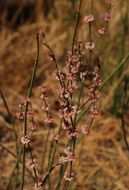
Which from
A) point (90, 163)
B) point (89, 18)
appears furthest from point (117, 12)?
point (89, 18)

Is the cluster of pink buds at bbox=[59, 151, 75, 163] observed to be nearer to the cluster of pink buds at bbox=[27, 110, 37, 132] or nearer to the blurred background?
the cluster of pink buds at bbox=[27, 110, 37, 132]

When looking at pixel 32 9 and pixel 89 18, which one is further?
pixel 32 9

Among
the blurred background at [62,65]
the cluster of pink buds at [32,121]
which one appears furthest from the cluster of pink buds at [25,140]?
the blurred background at [62,65]

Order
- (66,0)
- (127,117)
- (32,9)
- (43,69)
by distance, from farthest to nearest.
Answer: (32,9), (66,0), (43,69), (127,117)

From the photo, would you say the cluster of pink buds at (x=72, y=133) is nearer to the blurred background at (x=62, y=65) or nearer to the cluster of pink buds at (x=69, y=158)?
the cluster of pink buds at (x=69, y=158)

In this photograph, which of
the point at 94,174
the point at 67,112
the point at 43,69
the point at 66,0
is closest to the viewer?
the point at 67,112

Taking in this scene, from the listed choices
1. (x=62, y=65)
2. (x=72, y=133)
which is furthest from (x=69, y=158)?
(x=62, y=65)

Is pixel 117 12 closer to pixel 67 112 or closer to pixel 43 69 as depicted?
pixel 43 69

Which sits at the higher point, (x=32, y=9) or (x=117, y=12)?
(x=32, y=9)

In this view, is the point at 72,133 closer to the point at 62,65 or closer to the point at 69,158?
the point at 69,158
